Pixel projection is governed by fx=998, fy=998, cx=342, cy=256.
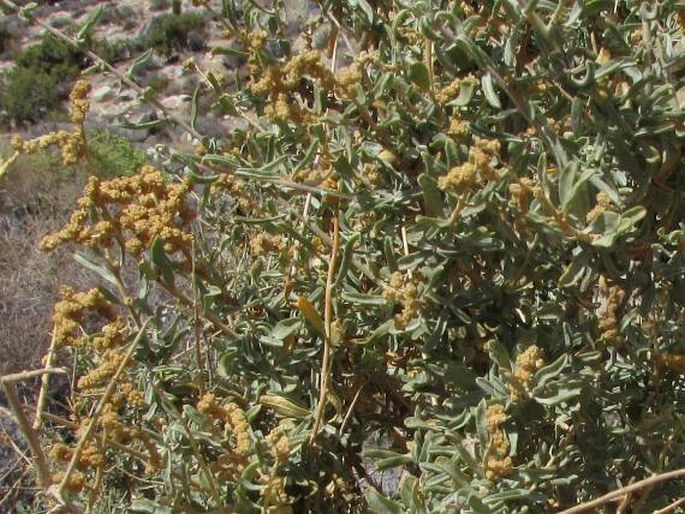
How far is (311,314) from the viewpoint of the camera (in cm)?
117

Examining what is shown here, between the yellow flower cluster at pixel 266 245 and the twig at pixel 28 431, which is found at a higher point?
the twig at pixel 28 431

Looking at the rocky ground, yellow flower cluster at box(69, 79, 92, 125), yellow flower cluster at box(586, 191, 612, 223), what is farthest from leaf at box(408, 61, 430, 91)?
the rocky ground

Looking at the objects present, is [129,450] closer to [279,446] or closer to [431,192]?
[279,446]

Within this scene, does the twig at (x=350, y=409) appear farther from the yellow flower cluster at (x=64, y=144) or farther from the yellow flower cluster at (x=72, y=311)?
the yellow flower cluster at (x=64, y=144)

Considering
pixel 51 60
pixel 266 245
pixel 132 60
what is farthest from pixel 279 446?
pixel 51 60

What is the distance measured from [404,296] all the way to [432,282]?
0.04 meters

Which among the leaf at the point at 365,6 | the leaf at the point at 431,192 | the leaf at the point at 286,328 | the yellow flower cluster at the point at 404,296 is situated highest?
the leaf at the point at 365,6

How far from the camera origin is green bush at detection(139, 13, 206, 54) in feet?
61.0

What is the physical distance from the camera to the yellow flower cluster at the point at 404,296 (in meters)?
1.12

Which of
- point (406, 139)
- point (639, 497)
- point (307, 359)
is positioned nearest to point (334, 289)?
point (307, 359)

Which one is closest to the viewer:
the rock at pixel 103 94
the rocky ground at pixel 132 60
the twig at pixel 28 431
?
the twig at pixel 28 431

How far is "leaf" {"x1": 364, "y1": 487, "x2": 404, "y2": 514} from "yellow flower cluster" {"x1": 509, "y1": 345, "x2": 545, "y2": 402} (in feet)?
0.55

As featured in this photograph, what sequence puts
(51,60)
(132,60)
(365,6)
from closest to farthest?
1. (365,6)
2. (132,60)
3. (51,60)

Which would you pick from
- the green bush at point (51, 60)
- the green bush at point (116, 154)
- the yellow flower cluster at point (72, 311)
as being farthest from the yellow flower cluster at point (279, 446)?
the green bush at point (51, 60)
